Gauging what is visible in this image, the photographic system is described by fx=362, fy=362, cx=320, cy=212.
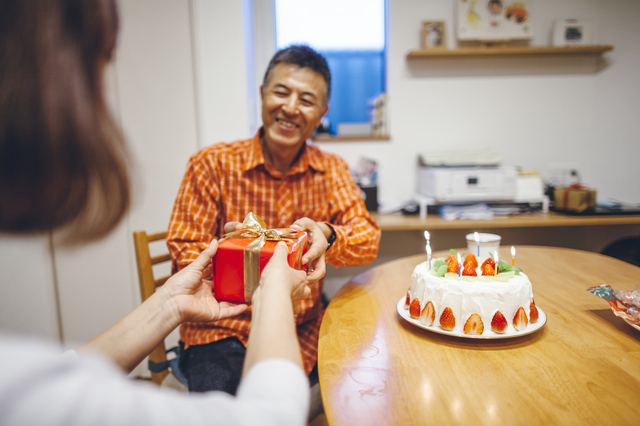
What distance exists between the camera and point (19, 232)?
1.46ft

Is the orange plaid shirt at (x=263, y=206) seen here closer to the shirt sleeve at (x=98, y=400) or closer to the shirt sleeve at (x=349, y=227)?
the shirt sleeve at (x=349, y=227)

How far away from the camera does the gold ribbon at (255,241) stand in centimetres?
83

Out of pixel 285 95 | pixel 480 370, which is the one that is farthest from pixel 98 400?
pixel 285 95

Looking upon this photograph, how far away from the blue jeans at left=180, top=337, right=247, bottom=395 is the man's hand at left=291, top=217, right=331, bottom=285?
1.22 feet

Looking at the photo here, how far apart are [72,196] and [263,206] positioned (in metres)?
1.03

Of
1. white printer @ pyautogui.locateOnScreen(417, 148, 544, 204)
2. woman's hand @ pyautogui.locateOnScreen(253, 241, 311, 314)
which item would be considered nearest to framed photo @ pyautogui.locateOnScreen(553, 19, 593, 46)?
white printer @ pyautogui.locateOnScreen(417, 148, 544, 204)

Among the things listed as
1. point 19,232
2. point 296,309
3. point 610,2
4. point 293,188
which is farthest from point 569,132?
point 19,232

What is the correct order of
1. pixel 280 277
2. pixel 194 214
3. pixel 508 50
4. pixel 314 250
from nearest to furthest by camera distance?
1. pixel 280 277
2. pixel 314 250
3. pixel 194 214
4. pixel 508 50

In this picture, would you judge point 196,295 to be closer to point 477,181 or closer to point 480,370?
point 480,370

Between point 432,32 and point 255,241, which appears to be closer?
point 255,241

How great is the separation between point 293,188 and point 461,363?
972 mm

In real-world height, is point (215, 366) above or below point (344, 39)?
below

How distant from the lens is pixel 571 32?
8.74 ft

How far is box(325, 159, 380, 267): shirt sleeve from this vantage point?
51.0 inches
